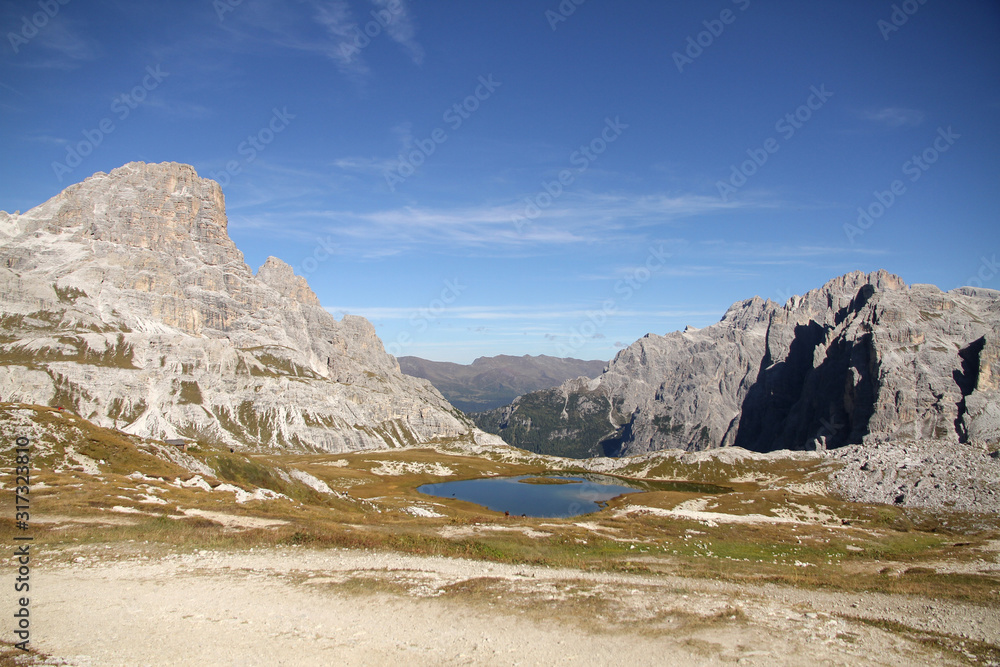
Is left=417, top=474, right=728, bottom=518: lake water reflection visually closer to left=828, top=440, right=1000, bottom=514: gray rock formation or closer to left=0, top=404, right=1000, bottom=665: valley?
left=828, top=440, right=1000, bottom=514: gray rock formation

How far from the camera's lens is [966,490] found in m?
89.0

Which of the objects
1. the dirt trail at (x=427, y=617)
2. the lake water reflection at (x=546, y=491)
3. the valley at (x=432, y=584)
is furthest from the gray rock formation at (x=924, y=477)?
the dirt trail at (x=427, y=617)

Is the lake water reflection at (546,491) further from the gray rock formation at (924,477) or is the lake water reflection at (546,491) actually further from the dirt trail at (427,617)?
the dirt trail at (427,617)

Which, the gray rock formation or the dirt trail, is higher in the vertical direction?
the dirt trail

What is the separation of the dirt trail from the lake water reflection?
77.0m

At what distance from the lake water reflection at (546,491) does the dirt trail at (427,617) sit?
77.0 m

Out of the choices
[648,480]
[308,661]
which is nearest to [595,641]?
[308,661]

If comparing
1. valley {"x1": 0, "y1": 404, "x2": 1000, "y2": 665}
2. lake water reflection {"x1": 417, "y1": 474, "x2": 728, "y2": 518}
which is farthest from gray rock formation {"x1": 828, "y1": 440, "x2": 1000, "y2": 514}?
valley {"x1": 0, "y1": 404, "x2": 1000, "y2": 665}

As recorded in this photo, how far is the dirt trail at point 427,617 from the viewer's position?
1611 centimetres

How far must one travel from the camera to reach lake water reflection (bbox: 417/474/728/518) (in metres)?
111

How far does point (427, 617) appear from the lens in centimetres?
1923

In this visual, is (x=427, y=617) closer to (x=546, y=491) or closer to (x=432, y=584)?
(x=432, y=584)

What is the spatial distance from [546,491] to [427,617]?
129 metres

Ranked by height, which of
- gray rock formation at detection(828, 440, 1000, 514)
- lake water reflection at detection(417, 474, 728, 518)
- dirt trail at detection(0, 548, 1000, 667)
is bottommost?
lake water reflection at detection(417, 474, 728, 518)
